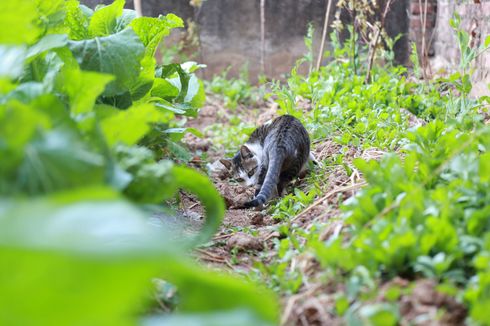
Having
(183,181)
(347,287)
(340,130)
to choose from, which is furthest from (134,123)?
(340,130)

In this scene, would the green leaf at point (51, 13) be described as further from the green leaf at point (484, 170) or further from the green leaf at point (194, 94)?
the green leaf at point (484, 170)

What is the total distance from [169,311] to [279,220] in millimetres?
1339

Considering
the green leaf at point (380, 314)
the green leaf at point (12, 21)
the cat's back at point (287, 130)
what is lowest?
the cat's back at point (287, 130)

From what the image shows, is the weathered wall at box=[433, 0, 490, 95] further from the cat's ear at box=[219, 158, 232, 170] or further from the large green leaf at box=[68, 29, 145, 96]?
the large green leaf at box=[68, 29, 145, 96]

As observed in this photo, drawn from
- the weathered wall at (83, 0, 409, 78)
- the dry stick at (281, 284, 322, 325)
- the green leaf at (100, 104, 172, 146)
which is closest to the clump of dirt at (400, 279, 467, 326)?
the dry stick at (281, 284, 322, 325)

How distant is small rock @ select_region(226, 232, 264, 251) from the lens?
2688mm

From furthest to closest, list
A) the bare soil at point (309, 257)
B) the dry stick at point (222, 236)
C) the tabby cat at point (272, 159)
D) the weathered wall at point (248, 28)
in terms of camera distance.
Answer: the weathered wall at point (248, 28), the tabby cat at point (272, 159), the dry stick at point (222, 236), the bare soil at point (309, 257)

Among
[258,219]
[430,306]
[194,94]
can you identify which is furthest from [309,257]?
[194,94]

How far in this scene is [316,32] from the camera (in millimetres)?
7664

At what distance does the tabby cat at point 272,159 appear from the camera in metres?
3.82

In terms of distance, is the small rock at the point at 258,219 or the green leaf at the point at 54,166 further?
the small rock at the point at 258,219

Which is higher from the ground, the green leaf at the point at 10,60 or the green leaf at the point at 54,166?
the green leaf at the point at 10,60

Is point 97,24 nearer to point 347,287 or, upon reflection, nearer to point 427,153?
point 427,153

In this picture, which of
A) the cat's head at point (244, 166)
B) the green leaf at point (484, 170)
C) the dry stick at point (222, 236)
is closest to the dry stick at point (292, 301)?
the green leaf at point (484, 170)
